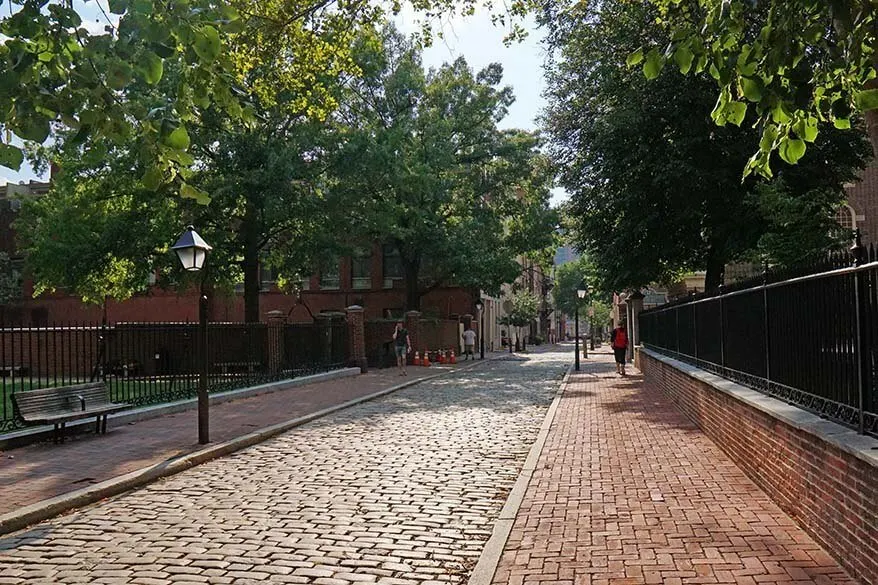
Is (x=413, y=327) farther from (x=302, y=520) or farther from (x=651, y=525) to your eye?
(x=651, y=525)

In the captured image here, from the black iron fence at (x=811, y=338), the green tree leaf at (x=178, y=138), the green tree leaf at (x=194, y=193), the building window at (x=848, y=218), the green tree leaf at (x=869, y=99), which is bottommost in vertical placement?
the black iron fence at (x=811, y=338)

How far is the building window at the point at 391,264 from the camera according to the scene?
49406mm

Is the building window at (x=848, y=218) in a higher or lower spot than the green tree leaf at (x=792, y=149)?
higher

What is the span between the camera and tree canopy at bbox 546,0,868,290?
19797mm

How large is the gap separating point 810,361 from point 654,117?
15531 millimetres

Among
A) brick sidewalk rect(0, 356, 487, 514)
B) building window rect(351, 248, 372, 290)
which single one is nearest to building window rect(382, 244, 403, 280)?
building window rect(351, 248, 372, 290)

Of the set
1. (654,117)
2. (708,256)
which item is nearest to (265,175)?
(654,117)

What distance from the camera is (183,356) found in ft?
59.3

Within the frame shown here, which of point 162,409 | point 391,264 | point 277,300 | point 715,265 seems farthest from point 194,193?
point 277,300

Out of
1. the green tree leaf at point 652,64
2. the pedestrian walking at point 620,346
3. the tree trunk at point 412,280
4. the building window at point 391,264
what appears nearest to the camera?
the green tree leaf at point 652,64

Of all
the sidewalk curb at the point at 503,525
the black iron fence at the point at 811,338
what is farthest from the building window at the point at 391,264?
the black iron fence at the point at 811,338

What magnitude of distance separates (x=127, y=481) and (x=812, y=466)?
22.7ft

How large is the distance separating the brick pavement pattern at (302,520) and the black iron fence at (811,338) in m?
3.03

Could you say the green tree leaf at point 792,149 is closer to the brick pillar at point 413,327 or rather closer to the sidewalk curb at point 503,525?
the sidewalk curb at point 503,525
